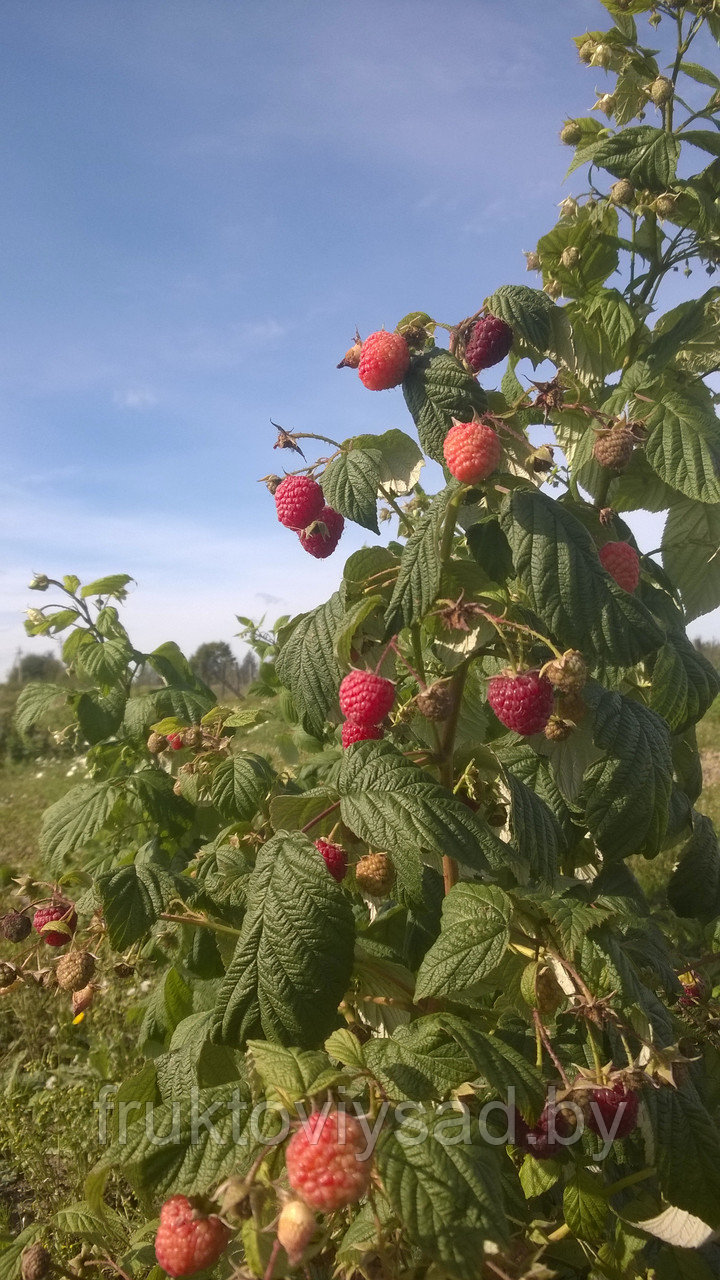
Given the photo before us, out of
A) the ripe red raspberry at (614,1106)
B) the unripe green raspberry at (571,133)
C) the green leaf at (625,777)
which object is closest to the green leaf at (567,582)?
the green leaf at (625,777)

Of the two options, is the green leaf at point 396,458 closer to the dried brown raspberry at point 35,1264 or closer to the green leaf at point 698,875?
the green leaf at point 698,875

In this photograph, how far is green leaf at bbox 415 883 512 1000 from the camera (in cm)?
114

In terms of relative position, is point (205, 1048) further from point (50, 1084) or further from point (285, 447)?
point (50, 1084)

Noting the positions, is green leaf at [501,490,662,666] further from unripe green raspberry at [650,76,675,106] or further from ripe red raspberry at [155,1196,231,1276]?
unripe green raspberry at [650,76,675,106]

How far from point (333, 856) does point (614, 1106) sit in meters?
0.57

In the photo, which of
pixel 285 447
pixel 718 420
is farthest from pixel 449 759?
pixel 718 420

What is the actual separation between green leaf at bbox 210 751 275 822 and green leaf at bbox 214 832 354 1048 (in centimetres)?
58

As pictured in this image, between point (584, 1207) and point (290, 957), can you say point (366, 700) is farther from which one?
point (584, 1207)

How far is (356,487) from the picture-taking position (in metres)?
1.31

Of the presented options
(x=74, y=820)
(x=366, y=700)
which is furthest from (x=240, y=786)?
(x=74, y=820)

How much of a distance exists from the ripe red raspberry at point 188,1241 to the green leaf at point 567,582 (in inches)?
35.4

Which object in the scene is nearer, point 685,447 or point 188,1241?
point 188,1241

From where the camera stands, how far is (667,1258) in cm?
136

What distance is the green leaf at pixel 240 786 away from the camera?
69.9 inches
